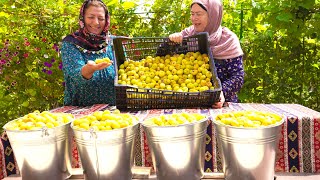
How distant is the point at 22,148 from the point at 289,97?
3.39 m

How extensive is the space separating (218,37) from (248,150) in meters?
1.59

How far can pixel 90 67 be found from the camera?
2369mm

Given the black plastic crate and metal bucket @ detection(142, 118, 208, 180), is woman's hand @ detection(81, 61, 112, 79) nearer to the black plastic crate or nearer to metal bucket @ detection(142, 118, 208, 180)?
the black plastic crate

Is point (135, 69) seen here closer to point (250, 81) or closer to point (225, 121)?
point (225, 121)

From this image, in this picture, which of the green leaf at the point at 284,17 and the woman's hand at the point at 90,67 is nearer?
the woman's hand at the point at 90,67

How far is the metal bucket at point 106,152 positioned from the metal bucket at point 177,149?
0.10 m

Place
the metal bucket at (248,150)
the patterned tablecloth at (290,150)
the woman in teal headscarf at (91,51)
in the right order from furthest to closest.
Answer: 1. the woman in teal headscarf at (91,51)
2. the patterned tablecloth at (290,150)
3. the metal bucket at (248,150)

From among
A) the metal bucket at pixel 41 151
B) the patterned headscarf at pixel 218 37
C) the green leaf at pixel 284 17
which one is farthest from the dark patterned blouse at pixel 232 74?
the metal bucket at pixel 41 151

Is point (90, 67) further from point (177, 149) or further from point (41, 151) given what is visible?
point (177, 149)

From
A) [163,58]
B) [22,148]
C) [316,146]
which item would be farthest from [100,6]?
[316,146]

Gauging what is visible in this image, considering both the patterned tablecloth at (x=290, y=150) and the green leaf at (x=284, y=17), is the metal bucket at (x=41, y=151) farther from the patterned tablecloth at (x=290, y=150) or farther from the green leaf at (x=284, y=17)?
the green leaf at (x=284, y=17)

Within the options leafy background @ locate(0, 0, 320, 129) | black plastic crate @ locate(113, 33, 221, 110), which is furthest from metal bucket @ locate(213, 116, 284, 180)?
leafy background @ locate(0, 0, 320, 129)

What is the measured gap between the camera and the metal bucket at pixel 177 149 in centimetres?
141

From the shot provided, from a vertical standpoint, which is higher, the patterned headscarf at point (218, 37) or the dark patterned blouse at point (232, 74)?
the patterned headscarf at point (218, 37)
